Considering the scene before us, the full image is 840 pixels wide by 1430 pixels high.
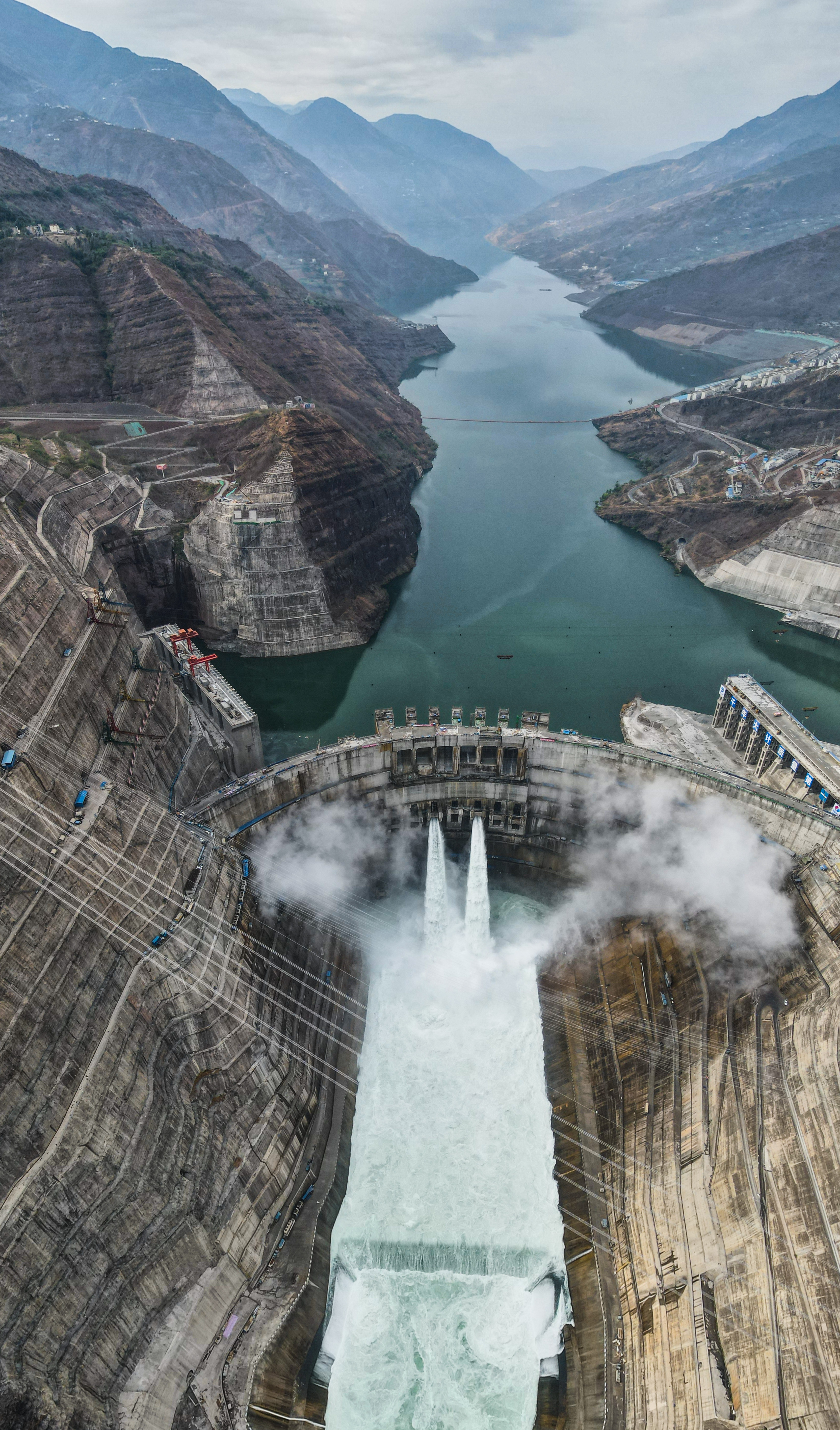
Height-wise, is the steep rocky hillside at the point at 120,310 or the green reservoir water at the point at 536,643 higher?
the steep rocky hillside at the point at 120,310

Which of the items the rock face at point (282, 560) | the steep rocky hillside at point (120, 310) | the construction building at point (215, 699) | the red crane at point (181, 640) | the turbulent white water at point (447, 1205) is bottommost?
the turbulent white water at point (447, 1205)

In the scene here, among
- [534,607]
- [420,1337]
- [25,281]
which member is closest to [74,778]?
→ [420,1337]

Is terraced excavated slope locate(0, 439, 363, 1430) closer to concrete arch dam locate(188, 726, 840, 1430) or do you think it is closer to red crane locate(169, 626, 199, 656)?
concrete arch dam locate(188, 726, 840, 1430)

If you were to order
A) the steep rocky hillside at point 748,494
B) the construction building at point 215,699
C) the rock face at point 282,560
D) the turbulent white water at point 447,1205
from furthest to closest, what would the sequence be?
the steep rocky hillside at point 748,494
the rock face at point 282,560
the construction building at point 215,699
the turbulent white water at point 447,1205

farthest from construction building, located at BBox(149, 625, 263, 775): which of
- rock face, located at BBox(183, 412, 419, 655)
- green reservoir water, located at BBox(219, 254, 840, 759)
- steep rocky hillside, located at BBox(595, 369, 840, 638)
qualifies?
steep rocky hillside, located at BBox(595, 369, 840, 638)

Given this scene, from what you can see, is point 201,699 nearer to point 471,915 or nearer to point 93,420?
point 471,915

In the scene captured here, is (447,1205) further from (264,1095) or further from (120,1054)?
(120,1054)

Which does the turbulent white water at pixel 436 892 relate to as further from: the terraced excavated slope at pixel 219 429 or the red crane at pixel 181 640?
the terraced excavated slope at pixel 219 429

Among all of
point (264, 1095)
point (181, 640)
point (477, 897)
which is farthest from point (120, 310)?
point (264, 1095)

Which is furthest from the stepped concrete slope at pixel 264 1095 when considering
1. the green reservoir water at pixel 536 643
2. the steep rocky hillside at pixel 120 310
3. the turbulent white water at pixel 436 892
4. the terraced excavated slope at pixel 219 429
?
the steep rocky hillside at pixel 120 310
